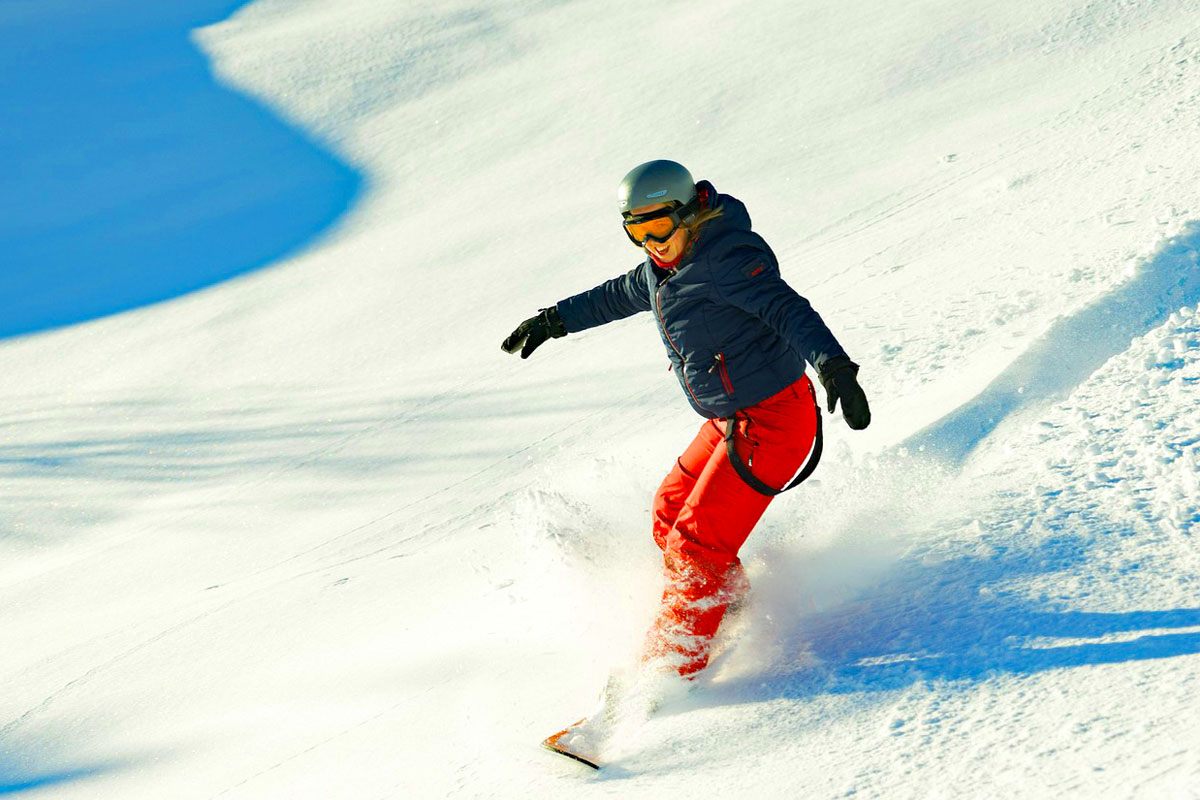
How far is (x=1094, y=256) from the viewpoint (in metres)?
4.60

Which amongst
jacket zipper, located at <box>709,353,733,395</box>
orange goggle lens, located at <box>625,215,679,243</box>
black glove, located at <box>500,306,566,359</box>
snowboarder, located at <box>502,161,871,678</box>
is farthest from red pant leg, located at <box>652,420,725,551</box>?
black glove, located at <box>500,306,566,359</box>

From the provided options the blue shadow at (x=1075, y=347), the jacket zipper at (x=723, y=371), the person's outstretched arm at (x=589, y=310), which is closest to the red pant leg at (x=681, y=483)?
the jacket zipper at (x=723, y=371)

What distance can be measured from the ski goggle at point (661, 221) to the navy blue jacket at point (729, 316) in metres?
Answer: 0.07

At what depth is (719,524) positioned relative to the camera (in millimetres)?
2879

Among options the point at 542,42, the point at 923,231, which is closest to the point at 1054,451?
the point at 923,231

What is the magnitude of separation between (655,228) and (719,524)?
854mm

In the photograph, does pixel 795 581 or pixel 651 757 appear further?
pixel 795 581

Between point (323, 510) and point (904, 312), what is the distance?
3.34 metres

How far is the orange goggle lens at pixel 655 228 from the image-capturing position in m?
2.88

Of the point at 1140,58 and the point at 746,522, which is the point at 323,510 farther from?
the point at 1140,58

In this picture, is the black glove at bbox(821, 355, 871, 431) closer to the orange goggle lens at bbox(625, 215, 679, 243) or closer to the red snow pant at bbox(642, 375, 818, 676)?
the red snow pant at bbox(642, 375, 818, 676)

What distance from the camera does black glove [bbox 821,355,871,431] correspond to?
2555 millimetres

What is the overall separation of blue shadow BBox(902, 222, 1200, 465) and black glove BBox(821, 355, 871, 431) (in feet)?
3.17

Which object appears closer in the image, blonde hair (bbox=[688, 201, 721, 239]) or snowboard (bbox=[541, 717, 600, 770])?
snowboard (bbox=[541, 717, 600, 770])
